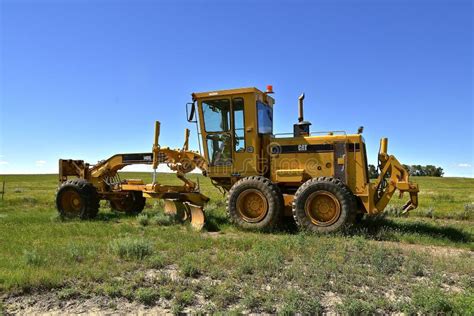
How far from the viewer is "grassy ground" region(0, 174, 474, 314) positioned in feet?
17.5

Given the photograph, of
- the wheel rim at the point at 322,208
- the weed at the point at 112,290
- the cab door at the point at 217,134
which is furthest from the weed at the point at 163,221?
the weed at the point at 112,290

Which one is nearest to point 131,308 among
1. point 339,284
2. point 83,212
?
point 339,284

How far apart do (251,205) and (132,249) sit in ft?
14.2

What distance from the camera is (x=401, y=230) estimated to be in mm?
11023

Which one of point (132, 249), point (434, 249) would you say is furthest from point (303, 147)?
point (132, 249)

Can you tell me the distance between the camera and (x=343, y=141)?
11070 millimetres

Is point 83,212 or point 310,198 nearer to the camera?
point 310,198

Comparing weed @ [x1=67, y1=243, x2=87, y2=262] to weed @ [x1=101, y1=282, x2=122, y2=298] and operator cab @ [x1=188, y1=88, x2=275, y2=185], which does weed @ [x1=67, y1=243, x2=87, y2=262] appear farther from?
operator cab @ [x1=188, y1=88, x2=275, y2=185]

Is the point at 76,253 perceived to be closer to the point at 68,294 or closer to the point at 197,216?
the point at 68,294

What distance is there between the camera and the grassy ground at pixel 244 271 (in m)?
5.34

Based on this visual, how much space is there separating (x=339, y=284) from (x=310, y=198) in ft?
15.2

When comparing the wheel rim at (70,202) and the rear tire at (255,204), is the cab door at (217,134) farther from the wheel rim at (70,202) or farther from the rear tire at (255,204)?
the wheel rim at (70,202)

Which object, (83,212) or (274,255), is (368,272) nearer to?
(274,255)

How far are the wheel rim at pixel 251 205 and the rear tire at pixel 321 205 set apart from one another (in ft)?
3.19
